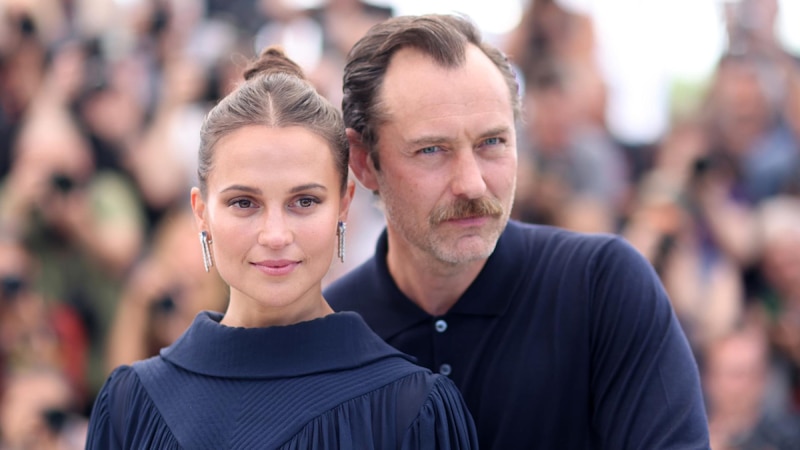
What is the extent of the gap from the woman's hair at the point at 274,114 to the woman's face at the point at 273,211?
2cm

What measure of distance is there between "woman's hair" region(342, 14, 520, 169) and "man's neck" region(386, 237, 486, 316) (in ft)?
0.83

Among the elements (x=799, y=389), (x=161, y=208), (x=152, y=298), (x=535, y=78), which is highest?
(x=535, y=78)

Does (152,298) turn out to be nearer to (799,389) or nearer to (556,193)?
(556,193)

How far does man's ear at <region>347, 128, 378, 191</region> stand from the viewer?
2.42 meters

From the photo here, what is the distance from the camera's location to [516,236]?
246cm

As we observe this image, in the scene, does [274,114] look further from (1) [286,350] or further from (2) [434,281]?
(2) [434,281]

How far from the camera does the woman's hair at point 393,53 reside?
2293 mm

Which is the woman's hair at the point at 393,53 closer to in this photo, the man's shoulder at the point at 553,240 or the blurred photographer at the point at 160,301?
the man's shoulder at the point at 553,240

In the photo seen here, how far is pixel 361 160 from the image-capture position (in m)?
2.44

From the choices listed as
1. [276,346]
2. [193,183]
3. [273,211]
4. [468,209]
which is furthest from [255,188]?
[193,183]

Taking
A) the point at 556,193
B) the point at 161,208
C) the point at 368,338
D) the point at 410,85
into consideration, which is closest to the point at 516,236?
the point at 410,85

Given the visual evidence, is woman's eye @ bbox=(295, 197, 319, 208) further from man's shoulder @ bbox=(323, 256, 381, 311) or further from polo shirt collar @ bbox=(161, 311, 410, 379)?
man's shoulder @ bbox=(323, 256, 381, 311)

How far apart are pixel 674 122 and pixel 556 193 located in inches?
27.4

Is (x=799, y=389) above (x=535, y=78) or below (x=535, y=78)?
below
